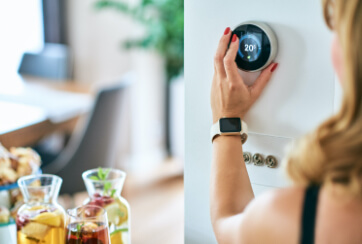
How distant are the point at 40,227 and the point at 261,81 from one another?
0.52 meters

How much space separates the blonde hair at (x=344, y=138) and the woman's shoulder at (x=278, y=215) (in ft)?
0.09

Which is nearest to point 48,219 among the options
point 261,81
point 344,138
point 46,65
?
point 261,81

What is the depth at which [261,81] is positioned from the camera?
0.94 m

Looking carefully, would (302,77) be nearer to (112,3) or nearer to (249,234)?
(249,234)

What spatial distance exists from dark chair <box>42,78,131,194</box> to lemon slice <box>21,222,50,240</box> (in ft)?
4.41

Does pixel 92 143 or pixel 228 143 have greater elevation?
pixel 228 143

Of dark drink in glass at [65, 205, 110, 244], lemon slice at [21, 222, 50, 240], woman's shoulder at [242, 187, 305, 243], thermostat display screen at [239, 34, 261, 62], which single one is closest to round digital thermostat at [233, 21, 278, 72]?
thermostat display screen at [239, 34, 261, 62]

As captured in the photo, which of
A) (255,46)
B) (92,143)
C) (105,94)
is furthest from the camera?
(92,143)

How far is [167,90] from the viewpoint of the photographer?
3.97 m

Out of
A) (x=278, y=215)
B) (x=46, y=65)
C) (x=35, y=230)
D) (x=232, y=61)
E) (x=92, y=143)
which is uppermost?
(x=232, y=61)

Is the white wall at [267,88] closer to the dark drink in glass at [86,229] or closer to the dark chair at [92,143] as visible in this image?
the dark drink in glass at [86,229]

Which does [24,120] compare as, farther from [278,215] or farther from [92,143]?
[278,215]

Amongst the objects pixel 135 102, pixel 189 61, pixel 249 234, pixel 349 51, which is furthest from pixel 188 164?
pixel 135 102

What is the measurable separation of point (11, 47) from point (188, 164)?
3292 mm
